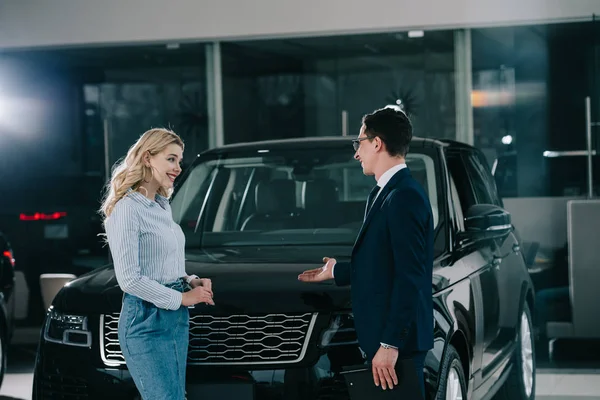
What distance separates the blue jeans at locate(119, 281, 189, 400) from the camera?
430 centimetres

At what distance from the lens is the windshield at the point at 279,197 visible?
6148 mm

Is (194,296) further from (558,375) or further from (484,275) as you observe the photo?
(558,375)

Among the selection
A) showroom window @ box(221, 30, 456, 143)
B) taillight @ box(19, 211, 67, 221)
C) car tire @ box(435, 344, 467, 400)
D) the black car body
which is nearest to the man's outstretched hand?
car tire @ box(435, 344, 467, 400)

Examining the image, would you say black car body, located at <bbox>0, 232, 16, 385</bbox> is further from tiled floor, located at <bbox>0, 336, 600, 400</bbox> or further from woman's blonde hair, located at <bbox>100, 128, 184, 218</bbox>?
woman's blonde hair, located at <bbox>100, 128, 184, 218</bbox>

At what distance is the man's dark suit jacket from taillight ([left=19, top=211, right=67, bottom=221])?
786 cm

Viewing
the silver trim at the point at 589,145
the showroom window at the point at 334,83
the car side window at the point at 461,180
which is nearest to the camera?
the car side window at the point at 461,180

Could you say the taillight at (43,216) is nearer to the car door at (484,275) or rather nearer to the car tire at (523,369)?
the car tire at (523,369)

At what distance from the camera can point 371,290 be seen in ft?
13.4

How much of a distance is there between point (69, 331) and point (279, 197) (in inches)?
69.5

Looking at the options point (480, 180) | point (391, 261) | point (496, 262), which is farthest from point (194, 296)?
point (480, 180)

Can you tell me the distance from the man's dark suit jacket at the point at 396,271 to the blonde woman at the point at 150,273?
64 cm

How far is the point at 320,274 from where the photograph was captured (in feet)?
15.1

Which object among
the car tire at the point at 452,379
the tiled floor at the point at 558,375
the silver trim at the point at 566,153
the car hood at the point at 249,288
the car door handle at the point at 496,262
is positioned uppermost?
the silver trim at the point at 566,153

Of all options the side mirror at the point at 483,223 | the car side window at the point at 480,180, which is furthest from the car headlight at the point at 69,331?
the car side window at the point at 480,180
